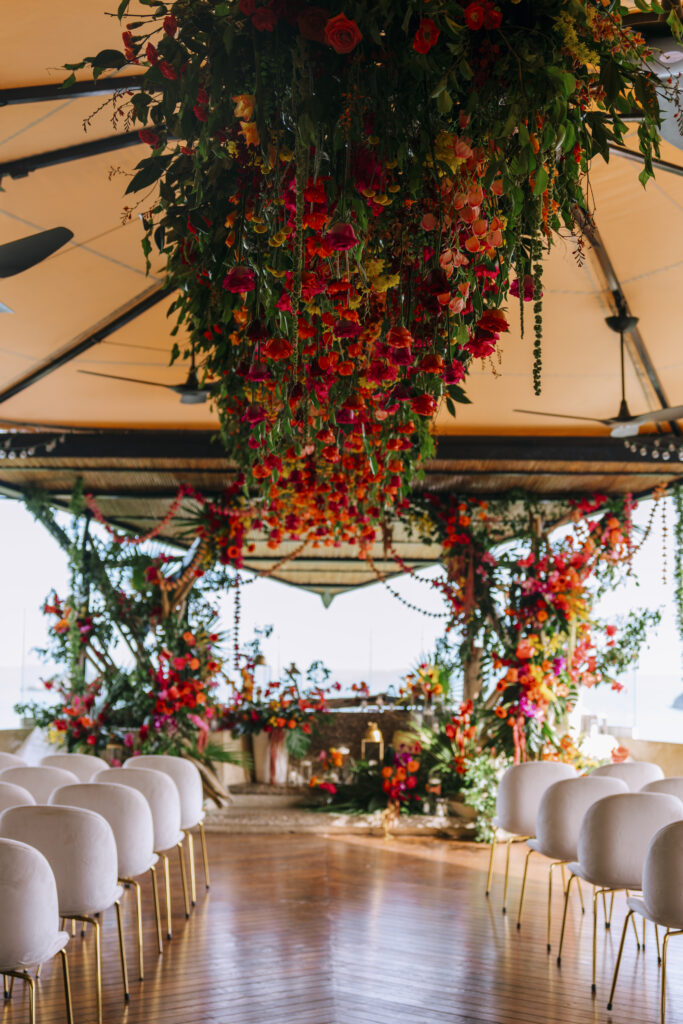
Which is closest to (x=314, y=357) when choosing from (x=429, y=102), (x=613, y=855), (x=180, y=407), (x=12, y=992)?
(x=429, y=102)

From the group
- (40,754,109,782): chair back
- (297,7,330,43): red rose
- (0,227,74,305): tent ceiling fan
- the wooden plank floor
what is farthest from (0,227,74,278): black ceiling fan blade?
(40,754,109,782): chair back

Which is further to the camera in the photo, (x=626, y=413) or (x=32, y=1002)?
(x=626, y=413)

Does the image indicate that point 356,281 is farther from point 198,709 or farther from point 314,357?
point 198,709

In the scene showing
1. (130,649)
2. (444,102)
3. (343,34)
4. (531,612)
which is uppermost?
(343,34)

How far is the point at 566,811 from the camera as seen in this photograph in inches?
197

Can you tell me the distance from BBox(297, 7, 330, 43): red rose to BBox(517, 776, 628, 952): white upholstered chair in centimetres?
436

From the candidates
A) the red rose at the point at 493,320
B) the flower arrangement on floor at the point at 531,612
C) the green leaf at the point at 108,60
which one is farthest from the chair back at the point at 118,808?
the flower arrangement on floor at the point at 531,612

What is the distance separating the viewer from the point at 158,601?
8688 millimetres

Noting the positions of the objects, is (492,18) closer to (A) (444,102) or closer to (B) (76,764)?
(A) (444,102)

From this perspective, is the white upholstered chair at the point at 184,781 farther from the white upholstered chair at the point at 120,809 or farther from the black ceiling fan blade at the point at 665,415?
the black ceiling fan blade at the point at 665,415

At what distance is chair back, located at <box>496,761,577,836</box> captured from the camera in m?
5.70

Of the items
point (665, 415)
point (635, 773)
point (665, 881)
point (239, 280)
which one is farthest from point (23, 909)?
point (665, 415)

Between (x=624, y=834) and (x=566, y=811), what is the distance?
0.73 metres

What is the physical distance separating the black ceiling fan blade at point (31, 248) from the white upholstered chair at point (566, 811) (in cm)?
391
